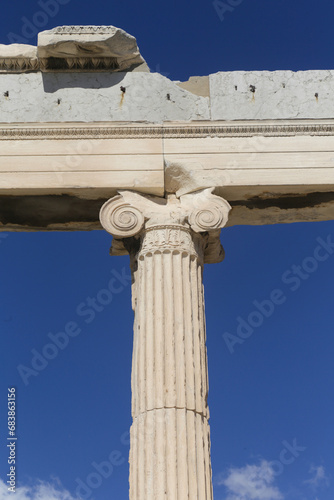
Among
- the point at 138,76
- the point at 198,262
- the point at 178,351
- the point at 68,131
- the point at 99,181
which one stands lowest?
the point at 178,351

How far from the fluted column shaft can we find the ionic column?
16 millimetres

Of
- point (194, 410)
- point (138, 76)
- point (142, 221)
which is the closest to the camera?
point (194, 410)

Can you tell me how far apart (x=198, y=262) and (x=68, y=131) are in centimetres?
366

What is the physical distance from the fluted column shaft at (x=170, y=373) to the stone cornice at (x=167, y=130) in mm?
2059

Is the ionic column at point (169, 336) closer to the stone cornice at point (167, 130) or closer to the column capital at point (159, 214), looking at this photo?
the column capital at point (159, 214)

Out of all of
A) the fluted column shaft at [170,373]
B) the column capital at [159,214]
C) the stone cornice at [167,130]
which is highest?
the stone cornice at [167,130]

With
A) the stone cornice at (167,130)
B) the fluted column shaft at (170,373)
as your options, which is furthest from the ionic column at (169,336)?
the stone cornice at (167,130)

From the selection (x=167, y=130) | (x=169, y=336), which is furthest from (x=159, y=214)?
(x=169, y=336)

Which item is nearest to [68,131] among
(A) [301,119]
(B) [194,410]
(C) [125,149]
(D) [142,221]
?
(C) [125,149]

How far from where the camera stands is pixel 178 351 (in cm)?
1355

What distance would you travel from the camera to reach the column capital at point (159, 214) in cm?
1480

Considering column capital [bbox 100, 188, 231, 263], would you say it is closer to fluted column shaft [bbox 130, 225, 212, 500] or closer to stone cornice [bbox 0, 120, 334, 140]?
fluted column shaft [bbox 130, 225, 212, 500]

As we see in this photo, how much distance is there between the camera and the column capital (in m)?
14.8

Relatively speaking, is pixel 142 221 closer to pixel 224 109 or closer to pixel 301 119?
pixel 224 109
